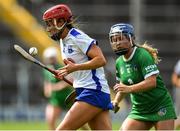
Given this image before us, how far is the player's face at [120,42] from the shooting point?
10.3m

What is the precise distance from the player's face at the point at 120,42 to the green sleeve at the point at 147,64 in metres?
0.22

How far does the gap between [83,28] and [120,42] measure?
15213mm

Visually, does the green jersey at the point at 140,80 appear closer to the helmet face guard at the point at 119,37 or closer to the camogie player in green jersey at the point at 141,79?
the camogie player in green jersey at the point at 141,79

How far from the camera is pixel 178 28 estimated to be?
1113 inches

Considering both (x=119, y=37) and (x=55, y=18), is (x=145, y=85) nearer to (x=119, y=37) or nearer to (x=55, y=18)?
(x=119, y=37)

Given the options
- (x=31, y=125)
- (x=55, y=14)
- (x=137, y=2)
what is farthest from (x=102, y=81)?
(x=137, y=2)

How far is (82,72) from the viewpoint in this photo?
9.92 meters

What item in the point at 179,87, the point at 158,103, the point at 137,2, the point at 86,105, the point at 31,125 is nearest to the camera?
the point at 86,105

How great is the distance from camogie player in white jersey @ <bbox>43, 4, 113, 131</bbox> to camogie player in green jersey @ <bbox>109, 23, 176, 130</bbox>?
326 millimetres

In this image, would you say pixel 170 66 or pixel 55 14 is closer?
pixel 55 14

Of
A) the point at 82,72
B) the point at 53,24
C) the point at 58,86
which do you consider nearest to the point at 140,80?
the point at 82,72

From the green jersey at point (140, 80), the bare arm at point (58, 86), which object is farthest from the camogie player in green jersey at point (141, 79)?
the bare arm at point (58, 86)

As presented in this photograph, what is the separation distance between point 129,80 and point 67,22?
3.50 feet

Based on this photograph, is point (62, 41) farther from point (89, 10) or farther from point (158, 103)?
point (89, 10)
